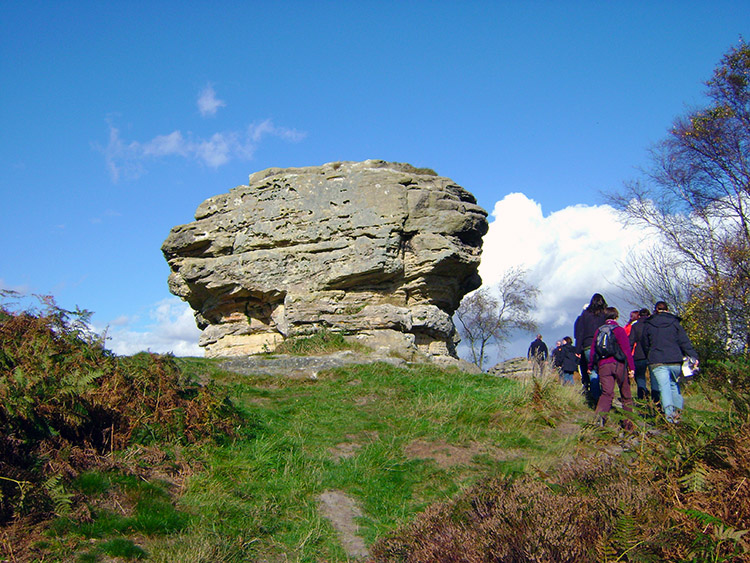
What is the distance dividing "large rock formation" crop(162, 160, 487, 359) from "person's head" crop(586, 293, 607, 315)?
4964 millimetres

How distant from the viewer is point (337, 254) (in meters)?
15.0

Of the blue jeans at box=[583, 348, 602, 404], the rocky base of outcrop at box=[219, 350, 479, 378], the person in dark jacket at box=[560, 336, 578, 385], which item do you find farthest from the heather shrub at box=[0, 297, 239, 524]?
the person in dark jacket at box=[560, 336, 578, 385]

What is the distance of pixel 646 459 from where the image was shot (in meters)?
4.00

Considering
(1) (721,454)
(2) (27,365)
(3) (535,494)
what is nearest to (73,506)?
(2) (27,365)

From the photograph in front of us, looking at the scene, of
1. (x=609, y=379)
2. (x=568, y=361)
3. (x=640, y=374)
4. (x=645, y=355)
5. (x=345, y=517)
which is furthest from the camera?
(x=568, y=361)

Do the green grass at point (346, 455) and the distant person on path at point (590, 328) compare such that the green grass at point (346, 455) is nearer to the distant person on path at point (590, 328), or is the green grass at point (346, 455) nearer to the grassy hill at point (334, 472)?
the grassy hill at point (334, 472)

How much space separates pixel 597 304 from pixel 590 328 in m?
0.45

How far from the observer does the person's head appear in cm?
1006

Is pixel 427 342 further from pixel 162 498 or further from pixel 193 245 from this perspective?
pixel 162 498

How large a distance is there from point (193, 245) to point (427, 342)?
718cm

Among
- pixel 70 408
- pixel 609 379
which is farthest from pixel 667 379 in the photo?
pixel 70 408

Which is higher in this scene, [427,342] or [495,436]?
[427,342]

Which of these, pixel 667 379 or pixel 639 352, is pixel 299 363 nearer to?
pixel 639 352

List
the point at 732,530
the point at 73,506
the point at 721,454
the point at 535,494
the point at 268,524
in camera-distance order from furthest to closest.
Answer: the point at 268,524, the point at 73,506, the point at 535,494, the point at 721,454, the point at 732,530
